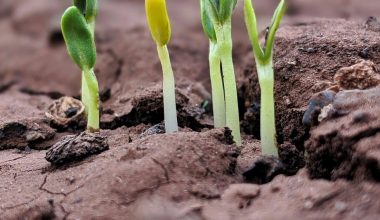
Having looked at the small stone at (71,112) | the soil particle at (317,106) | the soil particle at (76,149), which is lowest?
→ the soil particle at (76,149)

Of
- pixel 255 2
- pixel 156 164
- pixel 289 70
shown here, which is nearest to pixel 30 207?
pixel 156 164

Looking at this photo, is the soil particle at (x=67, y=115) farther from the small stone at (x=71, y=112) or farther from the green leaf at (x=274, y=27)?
the green leaf at (x=274, y=27)

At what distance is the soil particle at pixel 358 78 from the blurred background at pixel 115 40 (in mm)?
1218

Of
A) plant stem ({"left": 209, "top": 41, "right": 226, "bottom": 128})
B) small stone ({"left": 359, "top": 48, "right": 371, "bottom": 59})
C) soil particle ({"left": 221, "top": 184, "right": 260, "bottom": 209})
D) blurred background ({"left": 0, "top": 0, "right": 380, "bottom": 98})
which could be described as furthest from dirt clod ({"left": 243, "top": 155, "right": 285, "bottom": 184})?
blurred background ({"left": 0, "top": 0, "right": 380, "bottom": 98})

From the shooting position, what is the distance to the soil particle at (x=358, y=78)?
5.88 feet

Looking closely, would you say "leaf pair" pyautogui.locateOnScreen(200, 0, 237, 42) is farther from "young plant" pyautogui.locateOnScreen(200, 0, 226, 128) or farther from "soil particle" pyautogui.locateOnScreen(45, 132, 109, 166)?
"soil particle" pyautogui.locateOnScreen(45, 132, 109, 166)

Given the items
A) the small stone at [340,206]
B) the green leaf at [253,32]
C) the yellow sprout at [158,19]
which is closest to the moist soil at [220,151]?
the small stone at [340,206]

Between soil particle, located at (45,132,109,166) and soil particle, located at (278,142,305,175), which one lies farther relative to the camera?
soil particle, located at (45,132,109,166)

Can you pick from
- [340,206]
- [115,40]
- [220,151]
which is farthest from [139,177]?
[115,40]

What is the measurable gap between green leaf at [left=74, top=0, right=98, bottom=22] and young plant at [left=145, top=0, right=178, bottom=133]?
0.47 m

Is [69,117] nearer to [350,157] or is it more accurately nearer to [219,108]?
[219,108]

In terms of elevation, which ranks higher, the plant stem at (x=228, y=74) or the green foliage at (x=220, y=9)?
the green foliage at (x=220, y=9)

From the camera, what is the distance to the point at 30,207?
5.32ft

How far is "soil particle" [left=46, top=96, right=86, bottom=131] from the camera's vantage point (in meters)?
2.39
